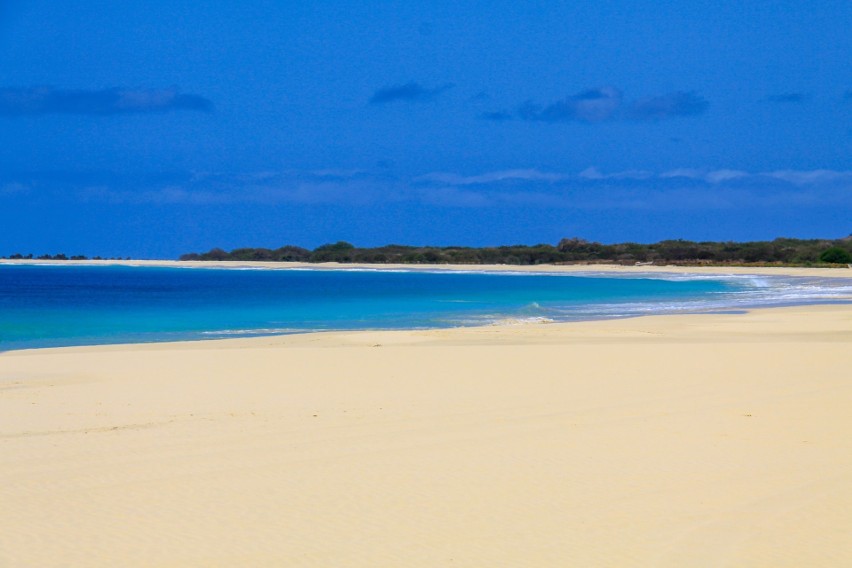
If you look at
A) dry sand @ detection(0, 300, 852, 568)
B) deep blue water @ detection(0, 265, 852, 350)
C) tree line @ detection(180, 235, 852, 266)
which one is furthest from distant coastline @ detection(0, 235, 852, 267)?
dry sand @ detection(0, 300, 852, 568)

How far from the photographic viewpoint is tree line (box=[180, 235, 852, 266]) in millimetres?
88750

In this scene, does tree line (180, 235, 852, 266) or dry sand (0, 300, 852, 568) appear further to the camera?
tree line (180, 235, 852, 266)

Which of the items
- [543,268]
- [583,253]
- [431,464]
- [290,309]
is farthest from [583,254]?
[431,464]

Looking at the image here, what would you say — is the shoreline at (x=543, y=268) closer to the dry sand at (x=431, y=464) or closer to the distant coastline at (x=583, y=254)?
the distant coastline at (x=583, y=254)

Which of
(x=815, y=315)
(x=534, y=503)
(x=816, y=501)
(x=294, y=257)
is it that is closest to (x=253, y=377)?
(x=534, y=503)

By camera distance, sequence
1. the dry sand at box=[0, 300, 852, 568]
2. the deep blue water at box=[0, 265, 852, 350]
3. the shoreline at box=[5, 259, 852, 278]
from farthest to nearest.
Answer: the shoreline at box=[5, 259, 852, 278] < the deep blue water at box=[0, 265, 852, 350] < the dry sand at box=[0, 300, 852, 568]

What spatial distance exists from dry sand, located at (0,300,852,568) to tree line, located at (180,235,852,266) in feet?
225

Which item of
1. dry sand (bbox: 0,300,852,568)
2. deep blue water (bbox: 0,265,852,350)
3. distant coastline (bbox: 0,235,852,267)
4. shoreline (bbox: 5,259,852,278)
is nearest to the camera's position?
dry sand (bbox: 0,300,852,568)

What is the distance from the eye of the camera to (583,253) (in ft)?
344

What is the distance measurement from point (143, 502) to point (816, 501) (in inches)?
169

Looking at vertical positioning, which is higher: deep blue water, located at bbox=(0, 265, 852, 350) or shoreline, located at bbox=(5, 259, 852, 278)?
shoreline, located at bbox=(5, 259, 852, 278)

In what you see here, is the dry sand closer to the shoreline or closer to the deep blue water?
the deep blue water

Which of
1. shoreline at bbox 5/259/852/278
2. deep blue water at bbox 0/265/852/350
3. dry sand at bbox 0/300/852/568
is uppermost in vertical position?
shoreline at bbox 5/259/852/278

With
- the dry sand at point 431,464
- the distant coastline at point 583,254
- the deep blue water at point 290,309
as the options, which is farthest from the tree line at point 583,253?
the dry sand at point 431,464
